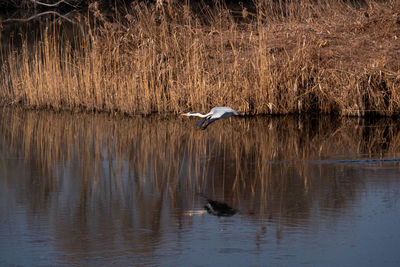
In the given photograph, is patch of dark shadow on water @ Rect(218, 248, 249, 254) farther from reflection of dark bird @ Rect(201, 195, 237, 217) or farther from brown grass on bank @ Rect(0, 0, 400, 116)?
brown grass on bank @ Rect(0, 0, 400, 116)

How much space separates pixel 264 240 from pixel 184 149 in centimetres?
401

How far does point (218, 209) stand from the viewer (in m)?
6.11

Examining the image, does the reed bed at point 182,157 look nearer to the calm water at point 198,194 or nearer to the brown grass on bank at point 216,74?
the calm water at point 198,194

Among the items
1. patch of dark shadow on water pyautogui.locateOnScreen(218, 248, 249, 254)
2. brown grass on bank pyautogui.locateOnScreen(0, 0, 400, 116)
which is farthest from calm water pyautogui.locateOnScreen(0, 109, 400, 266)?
brown grass on bank pyautogui.locateOnScreen(0, 0, 400, 116)

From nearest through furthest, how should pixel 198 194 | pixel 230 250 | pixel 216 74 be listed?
pixel 230 250 → pixel 198 194 → pixel 216 74

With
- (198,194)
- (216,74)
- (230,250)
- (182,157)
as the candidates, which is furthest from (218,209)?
(216,74)

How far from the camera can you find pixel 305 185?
6.96 metres

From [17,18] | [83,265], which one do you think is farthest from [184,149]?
[17,18]

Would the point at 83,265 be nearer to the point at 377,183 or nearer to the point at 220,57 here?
the point at 377,183

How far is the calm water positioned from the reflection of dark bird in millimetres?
85

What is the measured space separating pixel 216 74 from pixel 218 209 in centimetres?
655

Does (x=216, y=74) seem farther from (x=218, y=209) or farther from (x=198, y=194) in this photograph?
(x=218, y=209)

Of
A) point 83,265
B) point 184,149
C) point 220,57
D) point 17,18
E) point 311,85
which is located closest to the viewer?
point 83,265

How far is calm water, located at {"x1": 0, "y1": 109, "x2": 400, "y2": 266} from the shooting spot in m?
4.92
